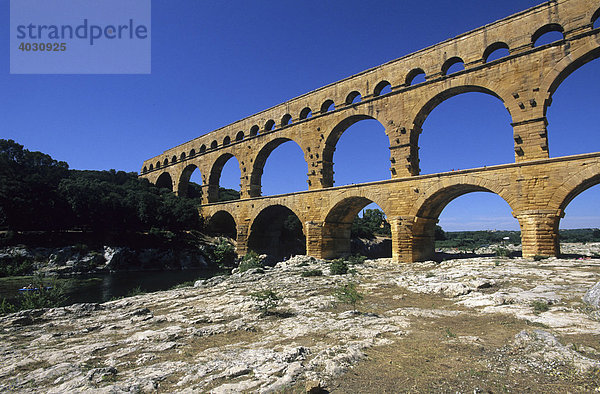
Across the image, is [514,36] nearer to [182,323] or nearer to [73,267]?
[182,323]

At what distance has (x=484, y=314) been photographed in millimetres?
5016

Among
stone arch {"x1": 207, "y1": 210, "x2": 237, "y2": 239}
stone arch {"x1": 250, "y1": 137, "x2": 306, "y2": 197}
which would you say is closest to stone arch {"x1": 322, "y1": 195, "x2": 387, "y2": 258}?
stone arch {"x1": 250, "y1": 137, "x2": 306, "y2": 197}

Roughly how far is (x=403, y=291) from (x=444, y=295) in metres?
1.04

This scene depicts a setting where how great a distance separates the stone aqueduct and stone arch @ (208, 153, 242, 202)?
4771 millimetres

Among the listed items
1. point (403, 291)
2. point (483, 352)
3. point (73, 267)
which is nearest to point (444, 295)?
point (403, 291)

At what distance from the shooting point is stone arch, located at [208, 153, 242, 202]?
92.8 feet

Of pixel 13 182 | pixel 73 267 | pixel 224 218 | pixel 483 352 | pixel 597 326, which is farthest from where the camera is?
pixel 224 218

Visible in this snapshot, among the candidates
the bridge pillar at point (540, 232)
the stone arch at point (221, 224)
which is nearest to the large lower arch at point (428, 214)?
the bridge pillar at point (540, 232)

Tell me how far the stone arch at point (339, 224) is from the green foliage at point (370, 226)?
48.4 ft

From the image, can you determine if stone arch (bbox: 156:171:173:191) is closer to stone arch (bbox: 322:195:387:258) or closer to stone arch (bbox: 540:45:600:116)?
stone arch (bbox: 322:195:387:258)

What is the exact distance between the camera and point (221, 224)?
30.2m

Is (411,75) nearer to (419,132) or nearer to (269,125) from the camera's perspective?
(419,132)

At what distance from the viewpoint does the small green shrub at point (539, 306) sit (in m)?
4.81

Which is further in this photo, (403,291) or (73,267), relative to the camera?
(73,267)
